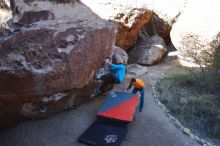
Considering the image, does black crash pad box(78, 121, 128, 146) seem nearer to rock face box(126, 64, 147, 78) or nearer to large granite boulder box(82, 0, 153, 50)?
rock face box(126, 64, 147, 78)

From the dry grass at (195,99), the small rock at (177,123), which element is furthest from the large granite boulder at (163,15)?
the small rock at (177,123)

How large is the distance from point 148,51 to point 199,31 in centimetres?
170

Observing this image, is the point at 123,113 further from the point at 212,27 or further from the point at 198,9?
the point at 198,9

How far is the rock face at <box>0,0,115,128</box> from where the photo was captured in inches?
208

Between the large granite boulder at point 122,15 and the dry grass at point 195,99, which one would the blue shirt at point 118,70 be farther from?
the large granite boulder at point 122,15

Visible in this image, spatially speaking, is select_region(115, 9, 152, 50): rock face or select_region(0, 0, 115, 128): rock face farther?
select_region(115, 9, 152, 50): rock face

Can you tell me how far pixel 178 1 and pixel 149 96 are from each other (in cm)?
521

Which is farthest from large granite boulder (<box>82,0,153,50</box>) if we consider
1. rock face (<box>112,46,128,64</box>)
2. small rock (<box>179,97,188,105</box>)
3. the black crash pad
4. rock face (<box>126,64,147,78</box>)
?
the black crash pad

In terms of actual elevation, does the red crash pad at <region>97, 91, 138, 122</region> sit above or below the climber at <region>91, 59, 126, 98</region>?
below

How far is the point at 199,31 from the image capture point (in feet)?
31.2

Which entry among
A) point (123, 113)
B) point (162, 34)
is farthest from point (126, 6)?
point (123, 113)

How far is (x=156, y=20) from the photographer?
11367 mm

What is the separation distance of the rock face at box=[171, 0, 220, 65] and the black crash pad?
3.56 meters

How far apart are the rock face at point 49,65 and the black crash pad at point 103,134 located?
80 centimetres
